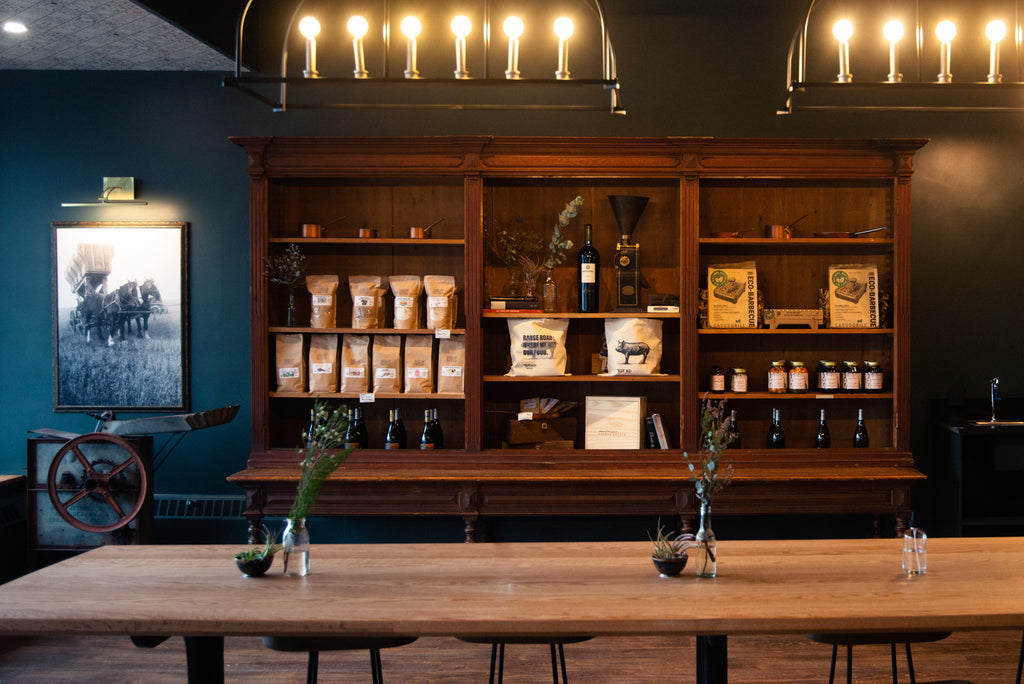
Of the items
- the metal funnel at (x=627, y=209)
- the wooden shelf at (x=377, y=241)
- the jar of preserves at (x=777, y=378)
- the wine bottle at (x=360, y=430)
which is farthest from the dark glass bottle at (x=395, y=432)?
the jar of preserves at (x=777, y=378)

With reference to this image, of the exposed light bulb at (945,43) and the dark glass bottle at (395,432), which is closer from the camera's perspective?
the exposed light bulb at (945,43)

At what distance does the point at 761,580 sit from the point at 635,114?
2.97 metres

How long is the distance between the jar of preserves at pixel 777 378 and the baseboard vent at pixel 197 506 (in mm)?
3024

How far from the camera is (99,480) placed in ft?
12.2

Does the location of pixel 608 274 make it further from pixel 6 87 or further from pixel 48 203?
pixel 6 87

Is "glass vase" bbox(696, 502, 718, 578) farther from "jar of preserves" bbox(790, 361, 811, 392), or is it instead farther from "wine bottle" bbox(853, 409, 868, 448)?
Answer: "wine bottle" bbox(853, 409, 868, 448)

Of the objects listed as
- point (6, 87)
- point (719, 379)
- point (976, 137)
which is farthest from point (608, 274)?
point (6, 87)

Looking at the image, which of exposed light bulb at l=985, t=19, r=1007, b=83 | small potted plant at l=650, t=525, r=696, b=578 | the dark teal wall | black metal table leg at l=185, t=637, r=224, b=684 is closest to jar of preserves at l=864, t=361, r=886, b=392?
the dark teal wall

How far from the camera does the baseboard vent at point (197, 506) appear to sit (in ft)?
14.5

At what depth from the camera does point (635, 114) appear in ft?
14.1

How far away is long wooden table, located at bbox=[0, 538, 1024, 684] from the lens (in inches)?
68.2

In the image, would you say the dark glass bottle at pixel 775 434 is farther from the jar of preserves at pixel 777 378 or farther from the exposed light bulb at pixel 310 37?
the exposed light bulb at pixel 310 37

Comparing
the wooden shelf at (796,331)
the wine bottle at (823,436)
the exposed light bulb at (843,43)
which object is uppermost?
the exposed light bulb at (843,43)

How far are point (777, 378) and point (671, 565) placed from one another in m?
2.30
